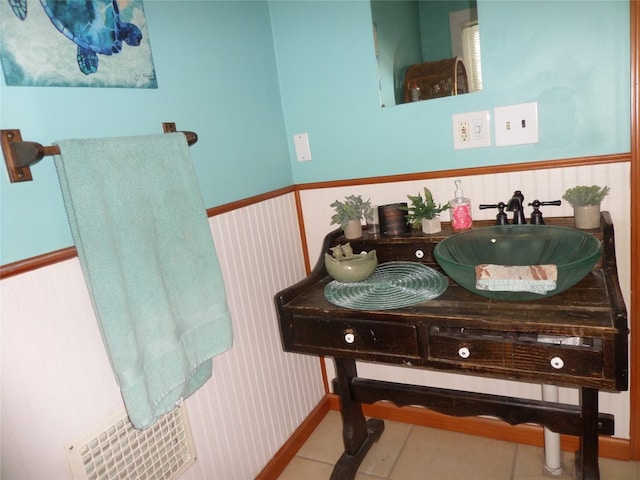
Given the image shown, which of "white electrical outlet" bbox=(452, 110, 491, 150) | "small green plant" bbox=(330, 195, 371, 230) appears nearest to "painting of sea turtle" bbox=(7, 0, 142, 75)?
"small green plant" bbox=(330, 195, 371, 230)

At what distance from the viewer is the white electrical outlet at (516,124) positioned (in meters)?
1.44

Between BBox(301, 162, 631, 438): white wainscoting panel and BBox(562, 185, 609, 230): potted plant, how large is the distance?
90mm

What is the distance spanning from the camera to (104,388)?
114 cm

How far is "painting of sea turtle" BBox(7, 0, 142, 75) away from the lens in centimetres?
103

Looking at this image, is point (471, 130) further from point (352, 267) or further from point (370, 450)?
point (370, 450)

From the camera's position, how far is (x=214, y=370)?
146 cm

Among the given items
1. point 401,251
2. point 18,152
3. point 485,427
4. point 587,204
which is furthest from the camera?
point 485,427

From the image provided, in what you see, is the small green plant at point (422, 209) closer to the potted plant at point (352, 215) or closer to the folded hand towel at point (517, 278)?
the potted plant at point (352, 215)

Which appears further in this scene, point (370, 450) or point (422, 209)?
point (370, 450)

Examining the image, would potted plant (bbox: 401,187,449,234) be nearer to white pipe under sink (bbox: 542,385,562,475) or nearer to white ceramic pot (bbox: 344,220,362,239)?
white ceramic pot (bbox: 344,220,362,239)

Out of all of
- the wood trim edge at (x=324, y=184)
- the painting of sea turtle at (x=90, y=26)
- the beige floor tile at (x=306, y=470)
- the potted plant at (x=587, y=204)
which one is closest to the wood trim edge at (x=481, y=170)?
the wood trim edge at (x=324, y=184)

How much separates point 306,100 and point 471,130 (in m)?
0.67

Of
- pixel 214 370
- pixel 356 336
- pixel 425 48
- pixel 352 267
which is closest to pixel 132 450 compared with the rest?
pixel 214 370

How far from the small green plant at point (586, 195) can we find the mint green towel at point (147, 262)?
1.09 m
